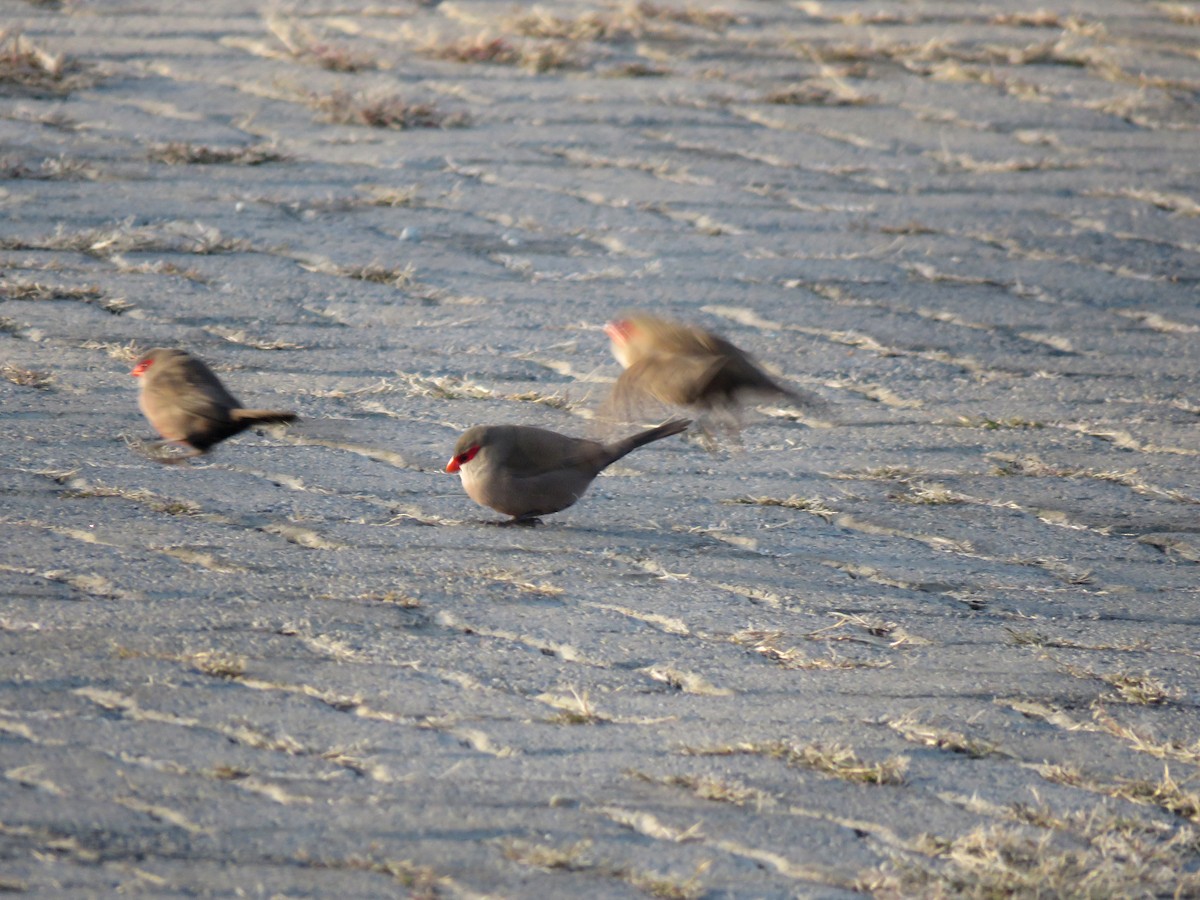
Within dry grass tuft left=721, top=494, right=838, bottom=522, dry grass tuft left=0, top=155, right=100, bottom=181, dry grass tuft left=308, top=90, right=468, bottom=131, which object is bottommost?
dry grass tuft left=721, top=494, right=838, bottom=522

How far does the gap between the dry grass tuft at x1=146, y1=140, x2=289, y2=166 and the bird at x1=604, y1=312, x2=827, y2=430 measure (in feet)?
10.1

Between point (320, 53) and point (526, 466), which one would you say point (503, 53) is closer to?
point (320, 53)

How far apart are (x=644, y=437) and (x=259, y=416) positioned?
1.14 meters

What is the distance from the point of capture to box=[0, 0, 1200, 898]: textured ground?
3.12m

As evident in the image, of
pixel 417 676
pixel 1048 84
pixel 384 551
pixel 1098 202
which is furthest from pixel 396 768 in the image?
pixel 1048 84

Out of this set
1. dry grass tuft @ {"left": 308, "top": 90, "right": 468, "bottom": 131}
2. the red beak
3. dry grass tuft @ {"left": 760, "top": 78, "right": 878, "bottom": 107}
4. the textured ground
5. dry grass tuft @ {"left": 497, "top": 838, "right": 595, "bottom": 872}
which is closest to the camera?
dry grass tuft @ {"left": 497, "top": 838, "right": 595, "bottom": 872}

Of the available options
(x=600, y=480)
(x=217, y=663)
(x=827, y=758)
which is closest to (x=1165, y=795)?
(x=827, y=758)

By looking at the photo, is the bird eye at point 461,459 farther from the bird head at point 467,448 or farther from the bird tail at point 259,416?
the bird tail at point 259,416

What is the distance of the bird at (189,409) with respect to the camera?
4645 millimetres

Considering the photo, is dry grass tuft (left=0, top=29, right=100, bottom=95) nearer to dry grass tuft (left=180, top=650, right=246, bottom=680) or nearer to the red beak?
the red beak

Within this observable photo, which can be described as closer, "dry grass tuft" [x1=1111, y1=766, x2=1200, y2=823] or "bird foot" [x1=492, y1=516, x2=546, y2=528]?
"dry grass tuft" [x1=1111, y1=766, x2=1200, y2=823]

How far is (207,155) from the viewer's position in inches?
290

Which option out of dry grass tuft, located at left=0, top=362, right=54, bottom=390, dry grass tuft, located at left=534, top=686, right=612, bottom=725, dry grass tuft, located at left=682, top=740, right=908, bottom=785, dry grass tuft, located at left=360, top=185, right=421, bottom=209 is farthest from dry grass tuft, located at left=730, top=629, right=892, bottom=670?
dry grass tuft, located at left=360, top=185, right=421, bottom=209

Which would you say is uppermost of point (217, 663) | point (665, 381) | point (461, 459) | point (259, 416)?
point (665, 381)
